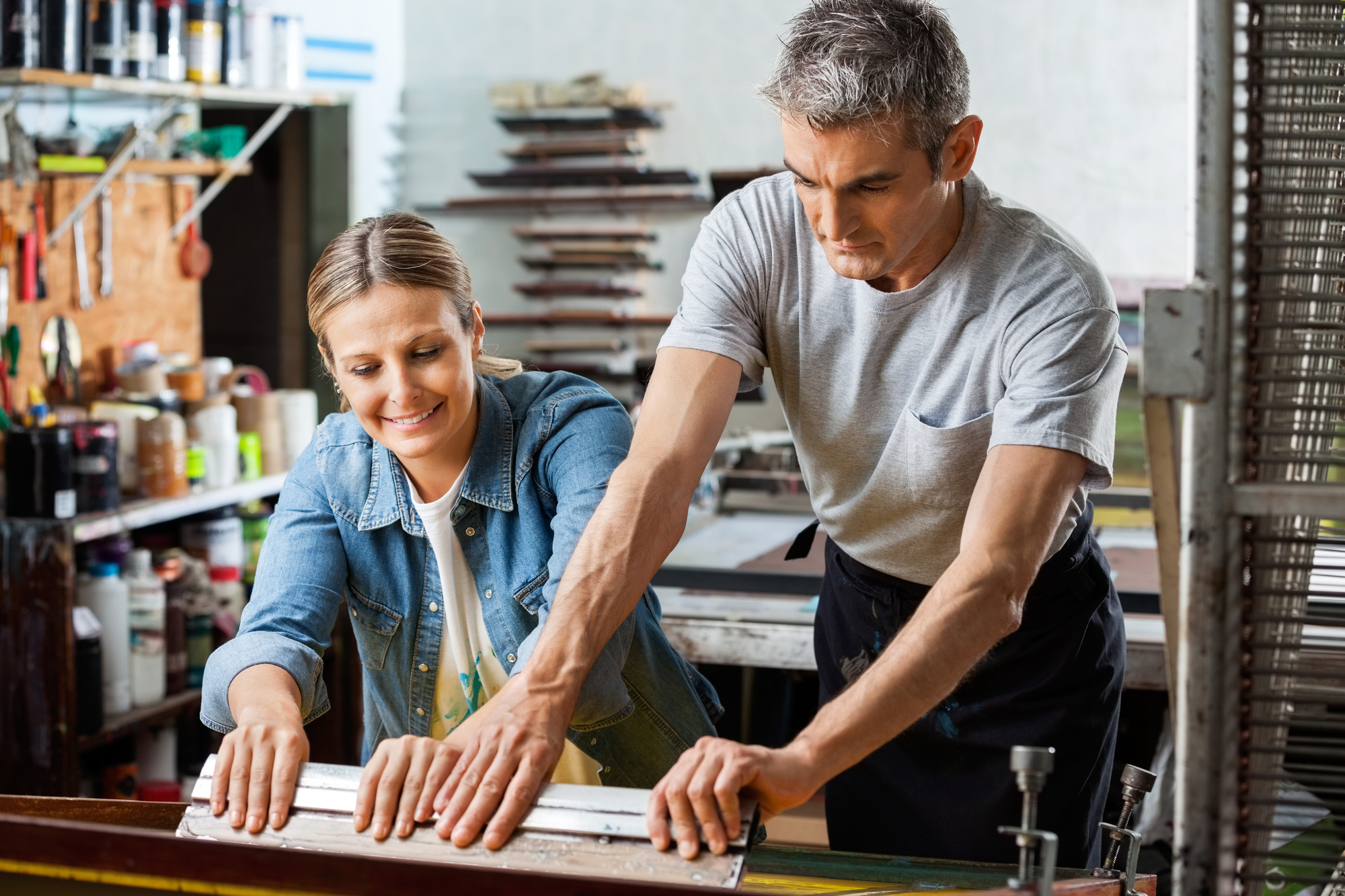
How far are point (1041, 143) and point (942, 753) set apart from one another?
10.8 ft

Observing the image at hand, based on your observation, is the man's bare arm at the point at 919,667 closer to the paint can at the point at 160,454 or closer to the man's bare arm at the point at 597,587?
the man's bare arm at the point at 597,587

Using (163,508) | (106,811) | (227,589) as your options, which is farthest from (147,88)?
(106,811)

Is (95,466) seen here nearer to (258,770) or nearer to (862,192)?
(258,770)

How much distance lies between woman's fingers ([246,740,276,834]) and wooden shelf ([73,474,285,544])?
5.37ft

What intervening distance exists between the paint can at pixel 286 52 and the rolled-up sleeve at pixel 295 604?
7.26 feet

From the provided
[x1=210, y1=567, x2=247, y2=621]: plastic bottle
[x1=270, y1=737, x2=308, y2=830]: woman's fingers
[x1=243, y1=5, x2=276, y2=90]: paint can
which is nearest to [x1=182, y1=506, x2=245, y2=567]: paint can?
[x1=210, y1=567, x2=247, y2=621]: plastic bottle

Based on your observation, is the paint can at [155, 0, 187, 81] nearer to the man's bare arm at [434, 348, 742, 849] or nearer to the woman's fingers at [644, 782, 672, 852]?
the man's bare arm at [434, 348, 742, 849]

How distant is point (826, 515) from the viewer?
161cm

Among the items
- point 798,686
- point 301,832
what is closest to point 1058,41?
point 798,686

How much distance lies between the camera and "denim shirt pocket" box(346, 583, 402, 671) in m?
1.53

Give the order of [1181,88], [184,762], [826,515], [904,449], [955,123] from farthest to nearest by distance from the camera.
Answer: [1181,88], [184,762], [826,515], [904,449], [955,123]

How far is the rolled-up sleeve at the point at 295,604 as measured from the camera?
1.39 metres

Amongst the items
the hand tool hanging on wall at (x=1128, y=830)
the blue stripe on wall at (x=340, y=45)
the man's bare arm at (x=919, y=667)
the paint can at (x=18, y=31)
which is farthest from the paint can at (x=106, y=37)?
the hand tool hanging on wall at (x=1128, y=830)

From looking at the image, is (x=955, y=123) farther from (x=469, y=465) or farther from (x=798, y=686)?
(x=798, y=686)
